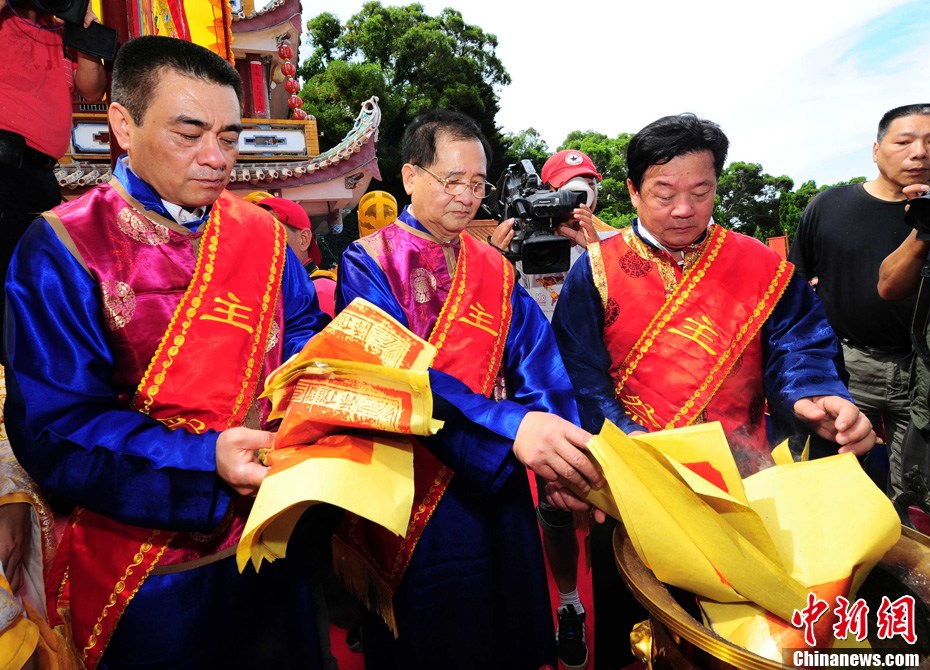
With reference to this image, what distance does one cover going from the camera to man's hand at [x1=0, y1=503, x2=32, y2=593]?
1327 millimetres

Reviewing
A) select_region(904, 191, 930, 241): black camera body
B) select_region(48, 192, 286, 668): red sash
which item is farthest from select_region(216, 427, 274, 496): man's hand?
select_region(904, 191, 930, 241): black camera body

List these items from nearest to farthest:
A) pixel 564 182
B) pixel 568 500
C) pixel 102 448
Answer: pixel 102 448
pixel 568 500
pixel 564 182

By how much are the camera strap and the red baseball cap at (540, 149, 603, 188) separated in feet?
7.00

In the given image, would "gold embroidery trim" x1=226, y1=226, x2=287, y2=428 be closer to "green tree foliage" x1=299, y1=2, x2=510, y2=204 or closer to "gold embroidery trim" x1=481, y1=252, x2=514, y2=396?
"gold embroidery trim" x1=481, y1=252, x2=514, y2=396

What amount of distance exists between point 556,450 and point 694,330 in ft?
3.06

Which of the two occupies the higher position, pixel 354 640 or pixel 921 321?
pixel 921 321

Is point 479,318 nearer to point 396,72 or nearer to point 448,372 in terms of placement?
point 448,372

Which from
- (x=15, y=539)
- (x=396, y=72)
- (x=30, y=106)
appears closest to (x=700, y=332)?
(x=15, y=539)

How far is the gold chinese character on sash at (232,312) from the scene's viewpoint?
1509 millimetres

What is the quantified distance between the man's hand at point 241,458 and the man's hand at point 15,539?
58 centimetres

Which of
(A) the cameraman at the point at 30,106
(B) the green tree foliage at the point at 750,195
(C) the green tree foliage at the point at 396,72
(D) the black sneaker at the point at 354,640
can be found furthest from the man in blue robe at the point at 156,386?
(B) the green tree foliage at the point at 750,195

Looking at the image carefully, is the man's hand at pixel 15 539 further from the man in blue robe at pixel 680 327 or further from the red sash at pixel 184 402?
the man in blue robe at pixel 680 327

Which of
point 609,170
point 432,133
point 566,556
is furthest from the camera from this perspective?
point 609,170

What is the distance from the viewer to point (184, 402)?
141 centimetres
